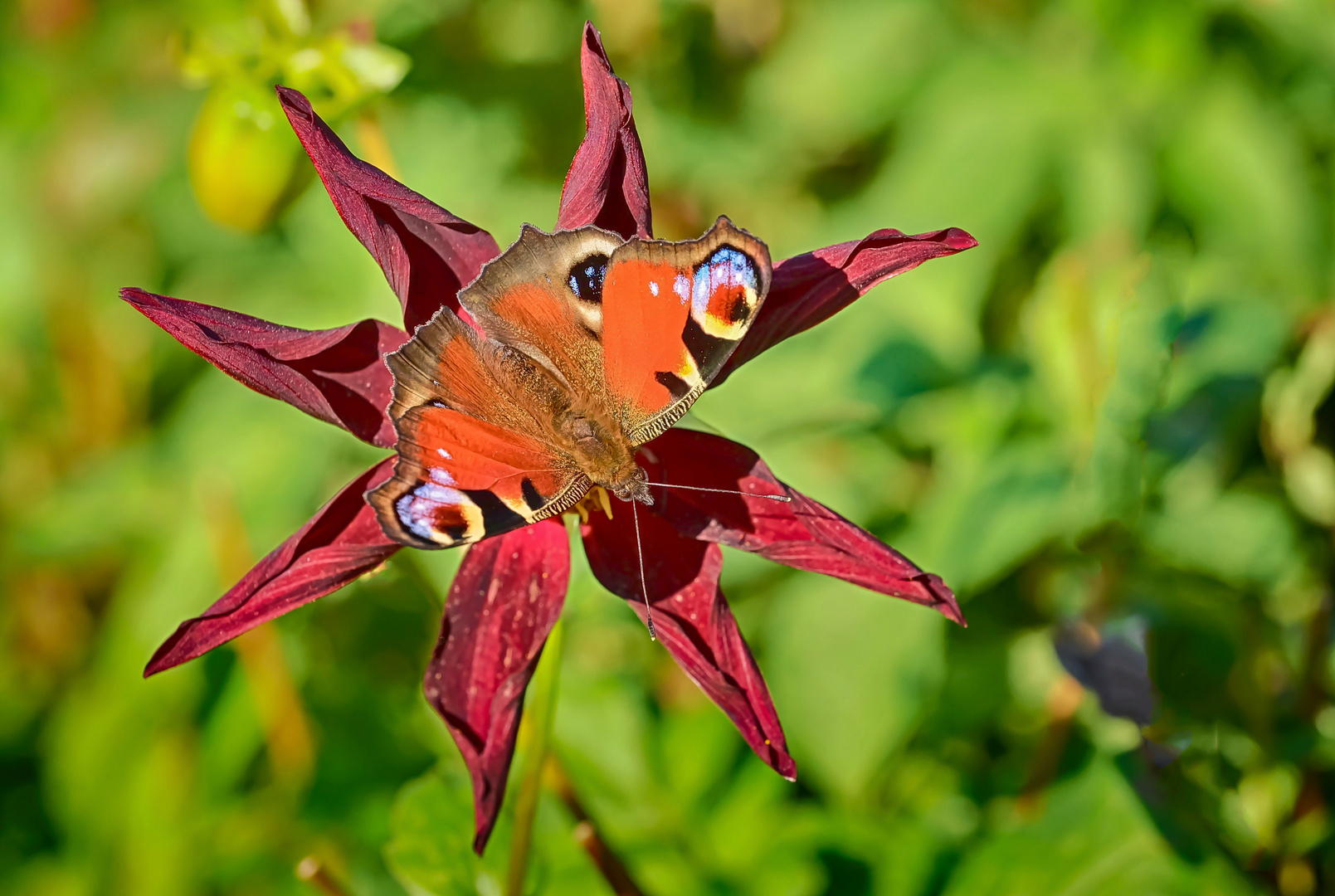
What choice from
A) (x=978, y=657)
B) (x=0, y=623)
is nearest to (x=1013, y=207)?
(x=978, y=657)

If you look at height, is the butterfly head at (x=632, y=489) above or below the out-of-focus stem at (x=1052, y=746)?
above

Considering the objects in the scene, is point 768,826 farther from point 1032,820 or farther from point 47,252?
point 47,252

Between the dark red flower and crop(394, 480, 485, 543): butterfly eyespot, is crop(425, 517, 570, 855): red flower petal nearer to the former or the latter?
the dark red flower

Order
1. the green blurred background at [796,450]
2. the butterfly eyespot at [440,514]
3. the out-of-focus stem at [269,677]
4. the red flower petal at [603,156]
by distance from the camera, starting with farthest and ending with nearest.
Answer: the out-of-focus stem at [269,677]
the green blurred background at [796,450]
the red flower petal at [603,156]
the butterfly eyespot at [440,514]

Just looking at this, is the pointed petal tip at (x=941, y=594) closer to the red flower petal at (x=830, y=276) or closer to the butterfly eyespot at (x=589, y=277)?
the red flower petal at (x=830, y=276)

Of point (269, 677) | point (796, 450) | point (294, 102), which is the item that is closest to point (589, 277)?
point (294, 102)

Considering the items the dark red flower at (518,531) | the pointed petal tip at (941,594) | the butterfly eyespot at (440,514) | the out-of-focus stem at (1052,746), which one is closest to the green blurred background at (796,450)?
the out-of-focus stem at (1052,746)

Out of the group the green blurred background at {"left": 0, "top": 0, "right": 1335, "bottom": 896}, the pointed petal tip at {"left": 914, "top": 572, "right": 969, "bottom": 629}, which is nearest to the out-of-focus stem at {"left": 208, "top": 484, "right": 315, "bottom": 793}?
the green blurred background at {"left": 0, "top": 0, "right": 1335, "bottom": 896}
